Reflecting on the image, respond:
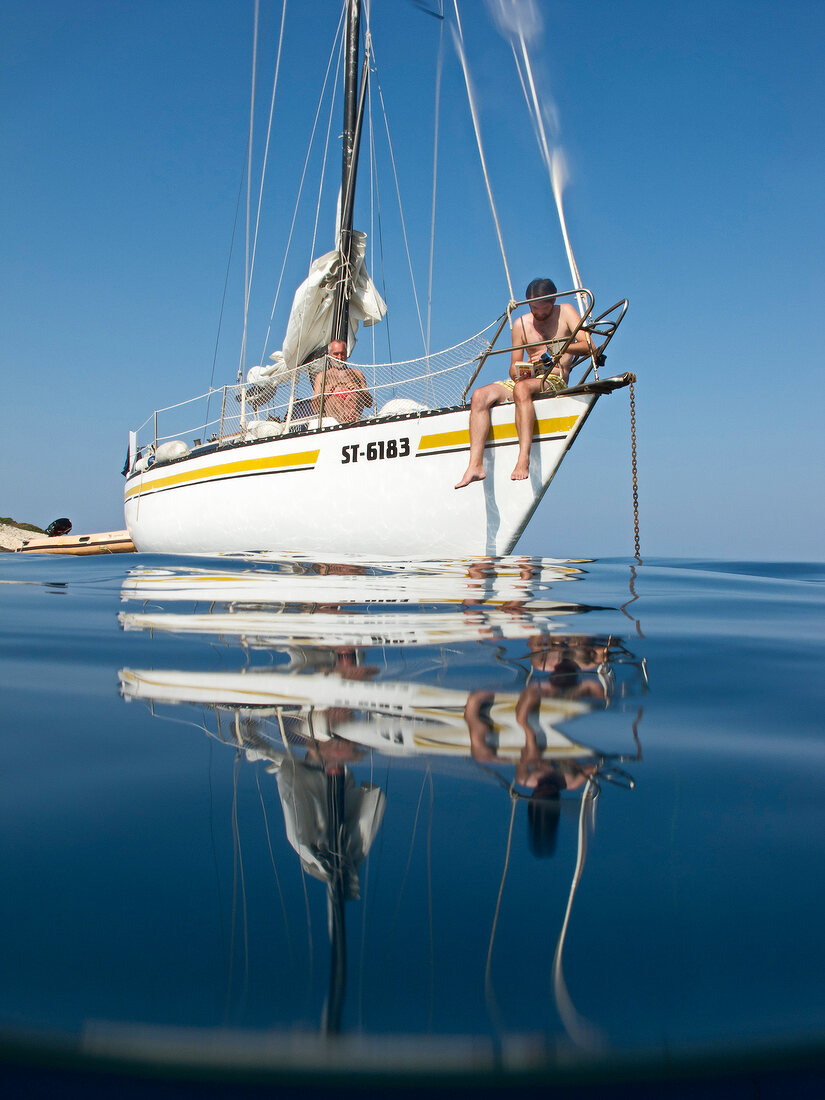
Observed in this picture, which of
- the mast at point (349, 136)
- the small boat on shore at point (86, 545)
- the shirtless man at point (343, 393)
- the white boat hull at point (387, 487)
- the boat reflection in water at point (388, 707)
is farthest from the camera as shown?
the small boat on shore at point (86, 545)

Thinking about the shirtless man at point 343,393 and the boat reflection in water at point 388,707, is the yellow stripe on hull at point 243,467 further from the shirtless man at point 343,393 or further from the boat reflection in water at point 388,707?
the boat reflection in water at point 388,707

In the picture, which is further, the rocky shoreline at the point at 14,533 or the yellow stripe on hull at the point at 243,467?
the rocky shoreline at the point at 14,533

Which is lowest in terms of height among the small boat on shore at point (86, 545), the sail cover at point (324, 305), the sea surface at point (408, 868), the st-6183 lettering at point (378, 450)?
the sea surface at point (408, 868)

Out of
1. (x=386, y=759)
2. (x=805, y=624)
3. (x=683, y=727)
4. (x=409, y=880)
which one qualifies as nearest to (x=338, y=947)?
(x=409, y=880)

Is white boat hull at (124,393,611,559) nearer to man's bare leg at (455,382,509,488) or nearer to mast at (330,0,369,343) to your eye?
man's bare leg at (455,382,509,488)

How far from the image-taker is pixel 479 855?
0.53m

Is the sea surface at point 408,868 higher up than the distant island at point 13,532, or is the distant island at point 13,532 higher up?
the distant island at point 13,532

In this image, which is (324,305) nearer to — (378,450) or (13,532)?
(378,450)

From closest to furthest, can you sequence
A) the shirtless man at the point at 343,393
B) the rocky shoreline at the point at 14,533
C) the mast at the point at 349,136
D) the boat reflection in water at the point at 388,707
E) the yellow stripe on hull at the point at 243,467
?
1. the boat reflection in water at the point at 388,707
2. the yellow stripe on hull at the point at 243,467
3. the shirtless man at the point at 343,393
4. the mast at the point at 349,136
5. the rocky shoreline at the point at 14,533

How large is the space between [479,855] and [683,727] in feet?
1.87

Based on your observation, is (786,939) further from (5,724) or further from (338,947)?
(5,724)

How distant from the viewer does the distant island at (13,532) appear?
19.5 meters

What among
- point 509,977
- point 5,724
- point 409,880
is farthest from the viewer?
point 5,724

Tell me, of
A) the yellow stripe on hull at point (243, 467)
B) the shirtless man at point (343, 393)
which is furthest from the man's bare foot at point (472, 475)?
the yellow stripe on hull at point (243, 467)
